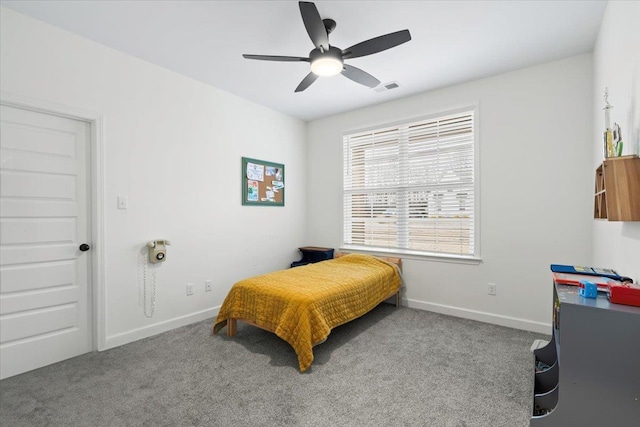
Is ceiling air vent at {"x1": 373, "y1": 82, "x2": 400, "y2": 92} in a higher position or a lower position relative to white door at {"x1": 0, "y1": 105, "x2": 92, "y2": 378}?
higher

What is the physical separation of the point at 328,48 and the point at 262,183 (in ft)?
7.34

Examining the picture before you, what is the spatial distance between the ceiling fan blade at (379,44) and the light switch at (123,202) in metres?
2.35

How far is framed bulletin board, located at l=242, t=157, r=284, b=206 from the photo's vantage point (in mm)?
3957

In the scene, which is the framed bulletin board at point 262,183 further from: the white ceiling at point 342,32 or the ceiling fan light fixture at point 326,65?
the ceiling fan light fixture at point 326,65

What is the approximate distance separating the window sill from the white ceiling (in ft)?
6.60

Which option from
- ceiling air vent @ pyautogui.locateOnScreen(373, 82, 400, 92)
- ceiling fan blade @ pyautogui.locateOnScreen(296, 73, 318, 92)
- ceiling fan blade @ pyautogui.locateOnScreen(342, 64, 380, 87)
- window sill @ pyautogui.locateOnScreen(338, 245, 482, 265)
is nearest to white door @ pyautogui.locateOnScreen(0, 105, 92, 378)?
ceiling fan blade @ pyautogui.locateOnScreen(296, 73, 318, 92)

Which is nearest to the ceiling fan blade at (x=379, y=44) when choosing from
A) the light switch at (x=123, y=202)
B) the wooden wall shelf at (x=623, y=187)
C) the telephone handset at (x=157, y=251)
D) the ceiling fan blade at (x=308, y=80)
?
the ceiling fan blade at (x=308, y=80)

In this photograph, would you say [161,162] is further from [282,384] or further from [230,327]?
[282,384]

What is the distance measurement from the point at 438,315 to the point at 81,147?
13.1ft

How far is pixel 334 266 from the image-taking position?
3.71 m

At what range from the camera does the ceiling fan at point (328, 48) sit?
198 cm

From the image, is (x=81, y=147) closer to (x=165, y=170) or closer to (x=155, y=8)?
(x=165, y=170)

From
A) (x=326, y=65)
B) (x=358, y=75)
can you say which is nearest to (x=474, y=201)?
(x=358, y=75)

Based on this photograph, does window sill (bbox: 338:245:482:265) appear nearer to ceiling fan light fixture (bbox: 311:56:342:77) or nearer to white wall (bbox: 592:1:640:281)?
white wall (bbox: 592:1:640:281)
